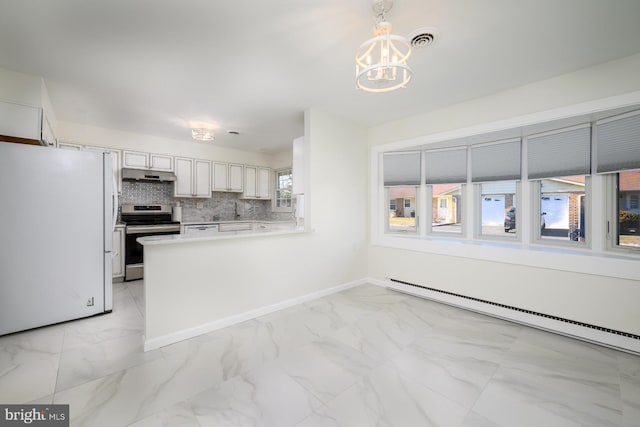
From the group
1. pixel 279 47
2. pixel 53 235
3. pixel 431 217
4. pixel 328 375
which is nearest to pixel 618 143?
pixel 431 217

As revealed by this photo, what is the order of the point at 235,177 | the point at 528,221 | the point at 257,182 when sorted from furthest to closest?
the point at 257,182, the point at 235,177, the point at 528,221

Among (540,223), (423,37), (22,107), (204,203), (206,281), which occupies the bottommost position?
(206,281)

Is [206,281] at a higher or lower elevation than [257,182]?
lower

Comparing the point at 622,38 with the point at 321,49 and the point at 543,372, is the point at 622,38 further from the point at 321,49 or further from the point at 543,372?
the point at 543,372

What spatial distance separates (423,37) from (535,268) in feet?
8.28

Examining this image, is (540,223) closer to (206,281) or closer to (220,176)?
(206,281)

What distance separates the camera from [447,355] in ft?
7.31

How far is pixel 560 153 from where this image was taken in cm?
276

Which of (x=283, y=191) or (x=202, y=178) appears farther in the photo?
(x=283, y=191)

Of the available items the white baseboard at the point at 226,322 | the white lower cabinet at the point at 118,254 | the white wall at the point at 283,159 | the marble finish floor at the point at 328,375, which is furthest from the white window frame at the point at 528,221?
the white lower cabinet at the point at 118,254

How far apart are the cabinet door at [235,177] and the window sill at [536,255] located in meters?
3.81

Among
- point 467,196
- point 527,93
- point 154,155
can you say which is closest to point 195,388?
point 467,196

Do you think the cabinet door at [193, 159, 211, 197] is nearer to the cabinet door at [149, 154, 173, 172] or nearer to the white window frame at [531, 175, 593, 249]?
the cabinet door at [149, 154, 173, 172]

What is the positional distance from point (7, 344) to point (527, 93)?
5.62 meters
